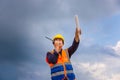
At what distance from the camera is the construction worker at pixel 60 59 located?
12.2 m

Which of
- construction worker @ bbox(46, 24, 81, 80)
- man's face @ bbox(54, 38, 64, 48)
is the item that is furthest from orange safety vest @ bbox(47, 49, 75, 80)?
man's face @ bbox(54, 38, 64, 48)

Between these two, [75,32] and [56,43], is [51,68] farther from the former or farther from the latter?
[75,32]

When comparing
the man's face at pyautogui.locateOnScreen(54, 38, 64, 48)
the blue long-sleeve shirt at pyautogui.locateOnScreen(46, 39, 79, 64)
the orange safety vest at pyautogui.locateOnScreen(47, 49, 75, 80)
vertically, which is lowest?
the orange safety vest at pyautogui.locateOnScreen(47, 49, 75, 80)

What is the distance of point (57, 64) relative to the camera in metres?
12.4

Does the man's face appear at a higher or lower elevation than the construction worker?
higher

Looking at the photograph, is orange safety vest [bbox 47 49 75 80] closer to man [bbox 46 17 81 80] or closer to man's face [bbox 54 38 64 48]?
man [bbox 46 17 81 80]

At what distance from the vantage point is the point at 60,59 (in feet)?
40.8

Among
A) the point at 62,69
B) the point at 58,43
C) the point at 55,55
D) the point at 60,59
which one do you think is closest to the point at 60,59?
the point at 60,59

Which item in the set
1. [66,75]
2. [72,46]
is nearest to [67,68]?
[66,75]

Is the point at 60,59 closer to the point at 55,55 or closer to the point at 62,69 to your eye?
the point at 55,55

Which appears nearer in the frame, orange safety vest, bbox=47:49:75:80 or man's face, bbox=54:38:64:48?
orange safety vest, bbox=47:49:75:80

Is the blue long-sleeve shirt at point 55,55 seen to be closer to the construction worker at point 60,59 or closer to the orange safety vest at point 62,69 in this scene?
the construction worker at point 60,59

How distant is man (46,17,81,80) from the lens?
12242 mm

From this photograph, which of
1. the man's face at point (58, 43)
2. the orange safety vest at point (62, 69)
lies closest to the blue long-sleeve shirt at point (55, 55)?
the orange safety vest at point (62, 69)
